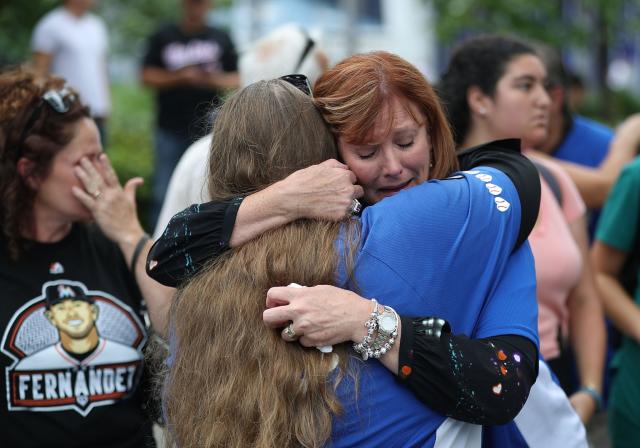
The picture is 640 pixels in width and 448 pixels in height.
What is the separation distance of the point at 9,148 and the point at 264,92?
3.43 feet

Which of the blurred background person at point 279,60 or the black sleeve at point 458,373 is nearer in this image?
the black sleeve at point 458,373

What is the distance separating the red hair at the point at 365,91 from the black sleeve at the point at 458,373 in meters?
0.50

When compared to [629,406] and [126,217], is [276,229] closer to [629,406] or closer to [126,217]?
[126,217]

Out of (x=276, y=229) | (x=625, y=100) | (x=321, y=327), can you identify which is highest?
(x=276, y=229)

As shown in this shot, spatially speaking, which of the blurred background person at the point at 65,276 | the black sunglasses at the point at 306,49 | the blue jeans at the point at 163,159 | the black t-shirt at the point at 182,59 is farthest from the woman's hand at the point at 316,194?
the black t-shirt at the point at 182,59

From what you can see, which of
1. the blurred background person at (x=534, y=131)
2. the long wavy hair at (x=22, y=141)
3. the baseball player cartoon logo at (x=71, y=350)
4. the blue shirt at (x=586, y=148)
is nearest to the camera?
the baseball player cartoon logo at (x=71, y=350)

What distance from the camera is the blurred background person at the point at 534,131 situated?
3.35m

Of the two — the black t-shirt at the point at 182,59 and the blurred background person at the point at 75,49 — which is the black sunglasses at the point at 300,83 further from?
the blurred background person at the point at 75,49

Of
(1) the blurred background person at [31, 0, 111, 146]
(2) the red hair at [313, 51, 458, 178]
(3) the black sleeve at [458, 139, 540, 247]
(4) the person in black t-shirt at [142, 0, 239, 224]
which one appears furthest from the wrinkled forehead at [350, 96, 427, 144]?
(1) the blurred background person at [31, 0, 111, 146]

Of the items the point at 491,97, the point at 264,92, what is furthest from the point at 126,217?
the point at 491,97

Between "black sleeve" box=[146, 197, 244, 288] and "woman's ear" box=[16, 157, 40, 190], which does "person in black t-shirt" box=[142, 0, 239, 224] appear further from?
"black sleeve" box=[146, 197, 244, 288]

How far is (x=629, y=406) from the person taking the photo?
342 cm

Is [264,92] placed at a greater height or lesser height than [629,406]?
greater

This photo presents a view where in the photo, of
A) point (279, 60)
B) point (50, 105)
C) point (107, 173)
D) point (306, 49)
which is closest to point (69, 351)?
point (107, 173)
